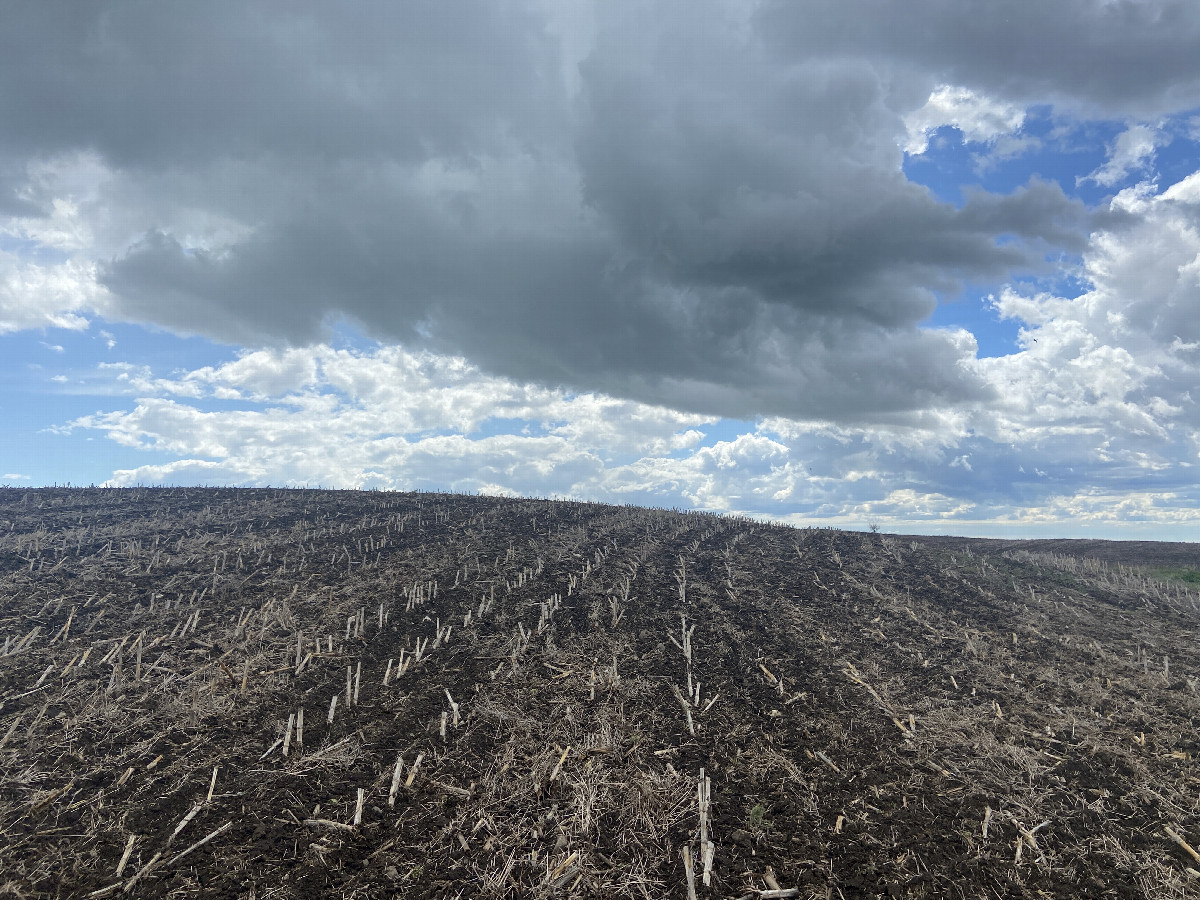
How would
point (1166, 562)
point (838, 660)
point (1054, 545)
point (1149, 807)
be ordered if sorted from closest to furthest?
point (1149, 807) < point (838, 660) < point (1166, 562) < point (1054, 545)

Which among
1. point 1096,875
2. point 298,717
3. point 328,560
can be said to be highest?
point 328,560

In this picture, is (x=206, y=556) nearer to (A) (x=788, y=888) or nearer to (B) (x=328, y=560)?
(B) (x=328, y=560)

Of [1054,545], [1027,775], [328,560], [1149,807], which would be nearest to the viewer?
[1149,807]

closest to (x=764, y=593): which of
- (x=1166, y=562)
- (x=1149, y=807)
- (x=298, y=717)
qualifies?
(x=1149, y=807)

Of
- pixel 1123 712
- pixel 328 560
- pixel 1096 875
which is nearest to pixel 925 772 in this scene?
pixel 1096 875

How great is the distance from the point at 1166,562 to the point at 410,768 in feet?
206

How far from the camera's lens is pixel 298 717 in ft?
45.8

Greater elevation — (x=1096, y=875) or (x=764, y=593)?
(x=764, y=593)

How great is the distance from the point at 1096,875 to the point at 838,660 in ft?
29.7

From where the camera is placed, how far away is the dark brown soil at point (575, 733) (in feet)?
33.4

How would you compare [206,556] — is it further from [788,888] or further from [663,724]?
[788,888]

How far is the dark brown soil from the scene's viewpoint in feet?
33.4

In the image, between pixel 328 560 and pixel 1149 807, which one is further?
pixel 328 560

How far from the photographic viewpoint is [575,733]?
554 inches
